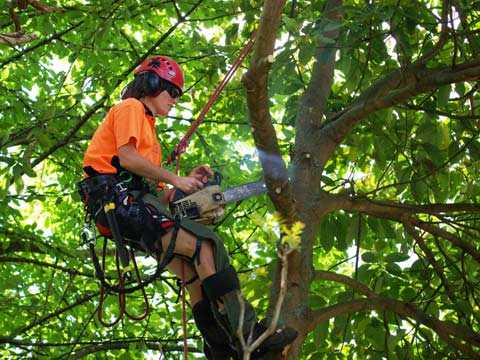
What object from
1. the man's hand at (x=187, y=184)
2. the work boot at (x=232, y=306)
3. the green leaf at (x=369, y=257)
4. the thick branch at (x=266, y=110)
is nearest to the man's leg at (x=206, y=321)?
the work boot at (x=232, y=306)

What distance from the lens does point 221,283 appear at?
341 cm

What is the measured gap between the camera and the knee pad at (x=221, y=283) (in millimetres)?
3408

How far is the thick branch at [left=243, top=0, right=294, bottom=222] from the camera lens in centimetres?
265

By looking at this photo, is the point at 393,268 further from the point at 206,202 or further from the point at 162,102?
the point at 162,102

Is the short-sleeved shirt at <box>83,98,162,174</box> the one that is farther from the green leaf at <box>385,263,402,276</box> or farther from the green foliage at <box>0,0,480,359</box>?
the green leaf at <box>385,263,402,276</box>

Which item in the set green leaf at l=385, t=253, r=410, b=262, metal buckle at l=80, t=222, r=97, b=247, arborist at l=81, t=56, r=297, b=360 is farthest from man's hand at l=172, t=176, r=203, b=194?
green leaf at l=385, t=253, r=410, b=262

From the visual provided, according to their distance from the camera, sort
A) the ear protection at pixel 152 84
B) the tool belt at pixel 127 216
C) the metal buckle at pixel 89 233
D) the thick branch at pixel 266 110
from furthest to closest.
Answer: the metal buckle at pixel 89 233, the ear protection at pixel 152 84, the tool belt at pixel 127 216, the thick branch at pixel 266 110

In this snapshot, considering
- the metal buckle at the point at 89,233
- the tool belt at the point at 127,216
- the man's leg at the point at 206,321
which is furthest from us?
the metal buckle at the point at 89,233

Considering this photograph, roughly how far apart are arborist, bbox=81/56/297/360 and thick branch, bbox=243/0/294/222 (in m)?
0.43

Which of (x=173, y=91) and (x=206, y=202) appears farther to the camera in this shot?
(x=173, y=91)

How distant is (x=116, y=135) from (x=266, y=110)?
82 cm

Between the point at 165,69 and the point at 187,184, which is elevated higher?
the point at 165,69

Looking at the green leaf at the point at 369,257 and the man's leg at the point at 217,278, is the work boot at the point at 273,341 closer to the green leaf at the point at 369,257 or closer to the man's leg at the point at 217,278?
the man's leg at the point at 217,278

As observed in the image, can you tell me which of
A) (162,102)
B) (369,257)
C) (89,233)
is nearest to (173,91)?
(162,102)
